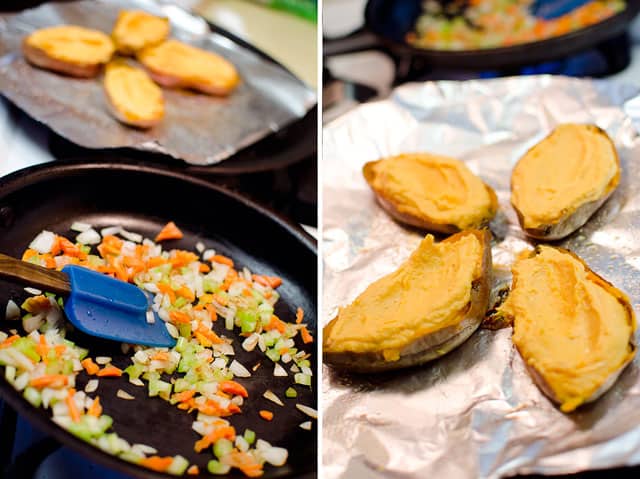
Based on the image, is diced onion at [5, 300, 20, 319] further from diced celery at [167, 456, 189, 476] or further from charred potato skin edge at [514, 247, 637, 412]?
charred potato skin edge at [514, 247, 637, 412]

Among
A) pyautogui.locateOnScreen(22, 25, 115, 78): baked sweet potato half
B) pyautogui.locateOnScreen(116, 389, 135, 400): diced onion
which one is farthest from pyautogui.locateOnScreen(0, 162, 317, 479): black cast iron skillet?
pyautogui.locateOnScreen(22, 25, 115, 78): baked sweet potato half

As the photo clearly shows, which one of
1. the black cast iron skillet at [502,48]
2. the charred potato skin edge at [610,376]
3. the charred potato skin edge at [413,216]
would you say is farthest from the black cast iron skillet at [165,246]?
the black cast iron skillet at [502,48]

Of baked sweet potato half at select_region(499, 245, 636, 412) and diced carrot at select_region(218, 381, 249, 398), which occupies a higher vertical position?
baked sweet potato half at select_region(499, 245, 636, 412)

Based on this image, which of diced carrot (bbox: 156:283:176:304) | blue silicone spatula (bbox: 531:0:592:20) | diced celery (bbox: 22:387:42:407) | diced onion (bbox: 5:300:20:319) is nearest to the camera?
diced celery (bbox: 22:387:42:407)

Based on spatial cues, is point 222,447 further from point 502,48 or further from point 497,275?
point 502,48

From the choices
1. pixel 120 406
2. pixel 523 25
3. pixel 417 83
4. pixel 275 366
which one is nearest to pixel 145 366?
pixel 120 406

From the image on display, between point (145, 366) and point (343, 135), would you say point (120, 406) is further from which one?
point (343, 135)

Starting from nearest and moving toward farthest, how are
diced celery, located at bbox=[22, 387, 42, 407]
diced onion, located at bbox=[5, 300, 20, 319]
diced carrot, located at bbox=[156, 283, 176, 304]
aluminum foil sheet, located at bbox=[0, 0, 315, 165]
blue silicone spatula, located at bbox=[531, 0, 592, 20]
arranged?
diced celery, located at bbox=[22, 387, 42, 407] < diced onion, located at bbox=[5, 300, 20, 319] < diced carrot, located at bbox=[156, 283, 176, 304] < aluminum foil sheet, located at bbox=[0, 0, 315, 165] < blue silicone spatula, located at bbox=[531, 0, 592, 20]
